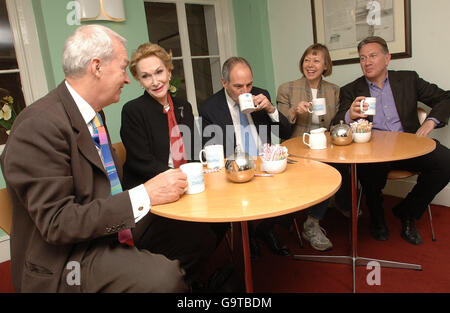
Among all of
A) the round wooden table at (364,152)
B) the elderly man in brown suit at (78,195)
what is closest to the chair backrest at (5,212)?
the elderly man in brown suit at (78,195)

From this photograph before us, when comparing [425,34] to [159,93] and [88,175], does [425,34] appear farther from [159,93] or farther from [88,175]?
[88,175]

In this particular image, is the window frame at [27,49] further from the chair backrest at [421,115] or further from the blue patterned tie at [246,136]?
the chair backrest at [421,115]

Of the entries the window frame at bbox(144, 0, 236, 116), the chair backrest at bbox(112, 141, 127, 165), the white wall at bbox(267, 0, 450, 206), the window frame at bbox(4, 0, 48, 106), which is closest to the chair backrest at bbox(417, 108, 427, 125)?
the white wall at bbox(267, 0, 450, 206)

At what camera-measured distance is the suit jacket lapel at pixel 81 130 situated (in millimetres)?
1103

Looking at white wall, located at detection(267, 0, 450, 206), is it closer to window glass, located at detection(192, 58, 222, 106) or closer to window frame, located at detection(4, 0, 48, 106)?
window glass, located at detection(192, 58, 222, 106)

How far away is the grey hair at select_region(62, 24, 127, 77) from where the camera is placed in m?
1.14

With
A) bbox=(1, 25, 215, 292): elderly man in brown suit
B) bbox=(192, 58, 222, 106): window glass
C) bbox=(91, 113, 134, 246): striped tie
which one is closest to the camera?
bbox=(1, 25, 215, 292): elderly man in brown suit

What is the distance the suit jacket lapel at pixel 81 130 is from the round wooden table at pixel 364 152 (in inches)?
39.0

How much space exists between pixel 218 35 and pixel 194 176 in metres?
2.90

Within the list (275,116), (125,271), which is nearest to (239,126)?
(275,116)

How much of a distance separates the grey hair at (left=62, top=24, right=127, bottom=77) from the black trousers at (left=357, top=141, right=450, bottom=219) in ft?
5.98

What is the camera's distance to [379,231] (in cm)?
228
